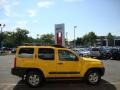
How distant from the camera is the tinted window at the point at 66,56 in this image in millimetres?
13422

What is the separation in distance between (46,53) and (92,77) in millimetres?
2484

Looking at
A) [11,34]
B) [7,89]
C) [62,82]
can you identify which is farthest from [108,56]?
[11,34]

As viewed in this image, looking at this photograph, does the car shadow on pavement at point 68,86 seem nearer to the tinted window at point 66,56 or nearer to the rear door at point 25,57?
the rear door at point 25,57

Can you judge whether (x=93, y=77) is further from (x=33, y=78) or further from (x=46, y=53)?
(x=33, y=78)

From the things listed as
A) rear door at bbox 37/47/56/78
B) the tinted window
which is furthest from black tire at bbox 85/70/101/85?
rear door at bbox 37/47/56/78

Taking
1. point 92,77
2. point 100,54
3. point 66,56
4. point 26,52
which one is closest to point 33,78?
point 26,52

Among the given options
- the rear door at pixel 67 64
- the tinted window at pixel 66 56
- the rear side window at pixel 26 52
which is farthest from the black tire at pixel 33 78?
the tinted window at pixel 66 56

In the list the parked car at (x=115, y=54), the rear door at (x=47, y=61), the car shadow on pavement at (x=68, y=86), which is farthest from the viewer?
the parked car at (x=115, y=54)

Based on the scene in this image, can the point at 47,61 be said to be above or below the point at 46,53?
below

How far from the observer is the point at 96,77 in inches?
547

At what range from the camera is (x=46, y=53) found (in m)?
13.4

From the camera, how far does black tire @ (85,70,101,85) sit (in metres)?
13.8

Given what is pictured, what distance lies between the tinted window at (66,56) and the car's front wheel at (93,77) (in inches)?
39.7

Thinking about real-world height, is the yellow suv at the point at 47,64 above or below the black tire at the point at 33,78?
above
